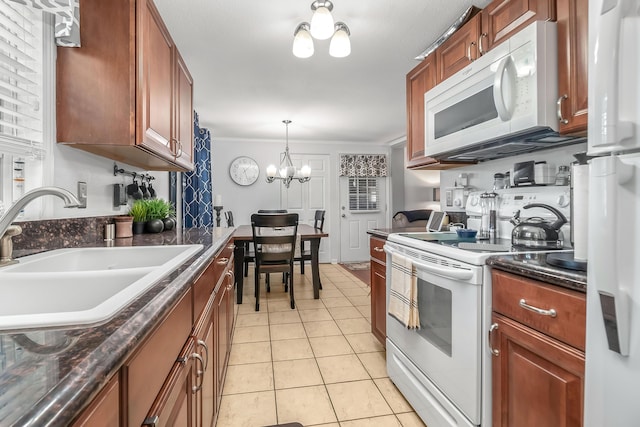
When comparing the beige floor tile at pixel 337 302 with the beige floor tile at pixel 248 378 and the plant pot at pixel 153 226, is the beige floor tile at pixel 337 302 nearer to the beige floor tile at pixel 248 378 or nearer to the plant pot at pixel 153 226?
the beige floor tile at pixel 248 378

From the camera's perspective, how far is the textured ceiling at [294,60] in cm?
187

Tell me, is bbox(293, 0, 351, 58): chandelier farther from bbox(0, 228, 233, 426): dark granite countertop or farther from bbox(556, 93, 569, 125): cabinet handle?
bbox(0, 228, 233, 426): dark granite countertop

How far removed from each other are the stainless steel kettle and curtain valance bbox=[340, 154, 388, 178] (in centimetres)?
436

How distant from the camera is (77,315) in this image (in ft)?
1.75

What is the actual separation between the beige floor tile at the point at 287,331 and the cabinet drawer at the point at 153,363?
1809 millimetres

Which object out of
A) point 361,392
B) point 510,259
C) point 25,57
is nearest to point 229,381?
point 361,392

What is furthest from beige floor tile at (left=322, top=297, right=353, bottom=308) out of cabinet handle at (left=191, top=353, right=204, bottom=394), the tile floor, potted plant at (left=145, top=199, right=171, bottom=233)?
cabinet handle at (left=191, top=353, right=204, bottom=394)

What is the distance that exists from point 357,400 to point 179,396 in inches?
48.5

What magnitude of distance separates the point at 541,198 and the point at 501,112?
1.85ft

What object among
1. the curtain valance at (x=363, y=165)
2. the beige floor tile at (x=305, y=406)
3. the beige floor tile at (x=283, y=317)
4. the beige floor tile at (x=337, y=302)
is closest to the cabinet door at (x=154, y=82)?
the beige floor tile at (x=305, y=406)

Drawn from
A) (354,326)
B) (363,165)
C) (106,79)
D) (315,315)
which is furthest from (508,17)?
(363,165)

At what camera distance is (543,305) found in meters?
0.99

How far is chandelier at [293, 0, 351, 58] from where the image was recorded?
159cm

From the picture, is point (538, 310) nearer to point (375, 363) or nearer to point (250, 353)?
point (375, 363)
